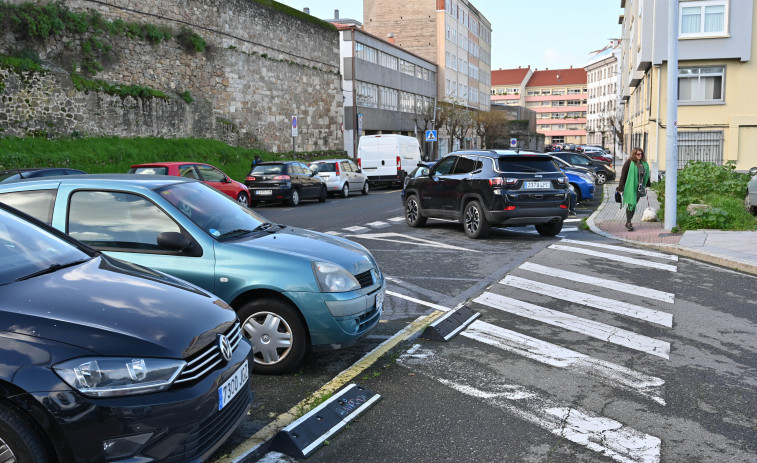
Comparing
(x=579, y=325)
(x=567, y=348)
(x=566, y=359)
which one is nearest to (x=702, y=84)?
(x=579, y=325)

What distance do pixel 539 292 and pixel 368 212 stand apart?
1236 cm

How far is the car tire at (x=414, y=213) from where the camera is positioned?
16219 mm

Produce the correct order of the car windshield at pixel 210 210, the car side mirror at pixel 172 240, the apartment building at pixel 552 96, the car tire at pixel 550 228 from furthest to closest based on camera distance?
1. the apartment building at pixel 552 96
2. the car tire at pixel 550 228
3. the car windshield at pixel 210 210
4. the car side mirror at pixel 172 240

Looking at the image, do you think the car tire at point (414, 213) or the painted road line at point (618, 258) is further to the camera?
the car tire at point (414, 213)

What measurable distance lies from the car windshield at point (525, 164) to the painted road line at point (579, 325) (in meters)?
5.53

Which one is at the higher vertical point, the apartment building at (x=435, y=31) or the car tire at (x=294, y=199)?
the apartment building at (x=435, y=31)

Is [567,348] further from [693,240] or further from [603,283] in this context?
[693,240]

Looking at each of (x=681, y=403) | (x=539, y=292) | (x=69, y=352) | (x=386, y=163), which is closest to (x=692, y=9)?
(x=386, y=163)

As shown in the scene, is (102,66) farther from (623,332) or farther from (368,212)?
(623,332)

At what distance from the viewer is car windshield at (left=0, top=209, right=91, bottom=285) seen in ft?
12.0

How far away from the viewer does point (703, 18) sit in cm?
3325

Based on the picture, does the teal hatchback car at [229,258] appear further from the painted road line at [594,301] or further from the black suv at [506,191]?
the black suv at [506,191]

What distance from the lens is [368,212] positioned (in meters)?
21.0

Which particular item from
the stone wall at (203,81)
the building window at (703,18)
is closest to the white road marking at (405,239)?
the stone wall at (203,81)
